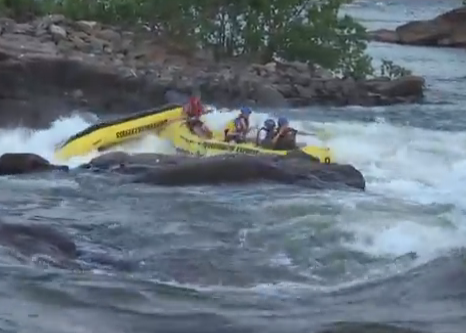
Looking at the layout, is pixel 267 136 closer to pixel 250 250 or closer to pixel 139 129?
pixel 139 129

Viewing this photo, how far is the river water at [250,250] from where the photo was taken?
8.66 metres

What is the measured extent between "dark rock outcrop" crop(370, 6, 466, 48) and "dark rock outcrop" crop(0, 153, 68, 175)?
4340 cm

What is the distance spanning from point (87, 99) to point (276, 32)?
9.79 meters

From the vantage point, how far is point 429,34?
63156 mm

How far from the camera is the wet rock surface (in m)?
27.9

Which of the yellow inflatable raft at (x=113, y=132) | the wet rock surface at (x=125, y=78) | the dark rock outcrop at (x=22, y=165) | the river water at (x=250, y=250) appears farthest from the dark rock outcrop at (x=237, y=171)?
the wet rock surface at (x=125, y=78)

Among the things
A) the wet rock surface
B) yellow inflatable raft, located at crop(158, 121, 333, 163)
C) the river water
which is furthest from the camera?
the wet rock surface

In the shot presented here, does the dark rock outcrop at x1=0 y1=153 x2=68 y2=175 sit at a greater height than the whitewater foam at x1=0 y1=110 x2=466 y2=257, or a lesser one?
greater

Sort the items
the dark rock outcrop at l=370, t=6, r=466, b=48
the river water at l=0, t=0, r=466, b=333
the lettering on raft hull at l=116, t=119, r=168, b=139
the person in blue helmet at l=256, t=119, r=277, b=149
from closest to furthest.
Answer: the river water at l=0, t=0, r=466, b=333 → the person in blue helmet at l=256, t=119, r=277, b=149 → the lettering on raft hull at l=116, t=119, r=168, b=139 → the dark rock outcrop at l=370, t=6, r=466, b=48

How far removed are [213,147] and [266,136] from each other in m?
0.96

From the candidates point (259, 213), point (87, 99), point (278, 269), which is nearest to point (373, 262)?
point (278, 269)

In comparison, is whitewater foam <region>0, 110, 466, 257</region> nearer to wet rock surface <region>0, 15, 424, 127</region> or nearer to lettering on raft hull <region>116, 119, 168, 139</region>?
lettering on raft hull <region>116, 119, 168, 139</region>

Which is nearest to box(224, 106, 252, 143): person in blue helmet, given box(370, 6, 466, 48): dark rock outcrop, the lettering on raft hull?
the lettering on raft hull

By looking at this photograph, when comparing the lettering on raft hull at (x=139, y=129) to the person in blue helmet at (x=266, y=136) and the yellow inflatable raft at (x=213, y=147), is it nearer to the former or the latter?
the yellow inflatable raft at (x=213, y=147)
